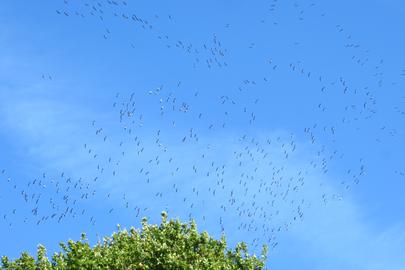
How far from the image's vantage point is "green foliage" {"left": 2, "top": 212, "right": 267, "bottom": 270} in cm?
4956

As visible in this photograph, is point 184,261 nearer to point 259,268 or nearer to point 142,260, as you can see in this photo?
point 142,260

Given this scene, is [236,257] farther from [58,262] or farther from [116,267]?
[58,262]

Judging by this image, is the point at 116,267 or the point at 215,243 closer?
the point at 116,267

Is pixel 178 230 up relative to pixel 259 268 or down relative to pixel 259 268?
up

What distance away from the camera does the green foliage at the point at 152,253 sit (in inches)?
1951

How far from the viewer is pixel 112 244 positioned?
54188 mm

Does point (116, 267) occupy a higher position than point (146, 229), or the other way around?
point (146, 229)

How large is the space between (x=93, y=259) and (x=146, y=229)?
5781 millimetres

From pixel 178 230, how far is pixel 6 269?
41.7 ft

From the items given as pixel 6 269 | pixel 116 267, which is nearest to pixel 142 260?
pixel 116 267

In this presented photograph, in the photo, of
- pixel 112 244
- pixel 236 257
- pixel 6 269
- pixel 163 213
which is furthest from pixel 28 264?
pixel 236 257

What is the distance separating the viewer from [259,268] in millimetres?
53281

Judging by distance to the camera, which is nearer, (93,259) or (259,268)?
(93,259)

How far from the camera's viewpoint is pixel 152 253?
50844mm
